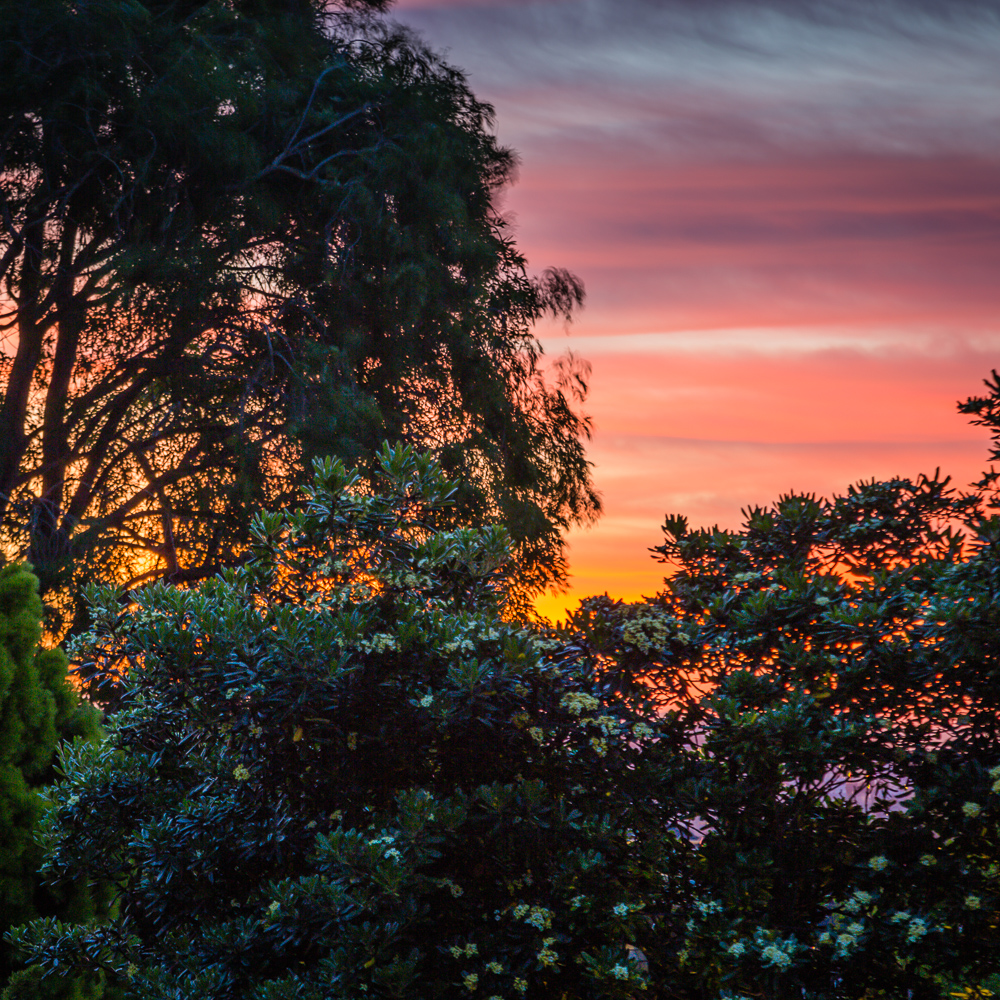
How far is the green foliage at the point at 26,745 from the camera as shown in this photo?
5621 millimetres

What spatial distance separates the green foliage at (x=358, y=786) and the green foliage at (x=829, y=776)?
0.72ft

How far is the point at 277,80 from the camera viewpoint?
13648mm

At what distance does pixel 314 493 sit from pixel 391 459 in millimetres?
367

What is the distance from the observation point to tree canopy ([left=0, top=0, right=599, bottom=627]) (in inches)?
485

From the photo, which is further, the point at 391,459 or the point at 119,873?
the point at 119,873

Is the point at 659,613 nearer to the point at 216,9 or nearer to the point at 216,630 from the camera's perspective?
the point at 216,630

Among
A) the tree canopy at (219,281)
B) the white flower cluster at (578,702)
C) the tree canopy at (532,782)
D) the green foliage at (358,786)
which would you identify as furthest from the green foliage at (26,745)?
the tree canopy at (219,281)

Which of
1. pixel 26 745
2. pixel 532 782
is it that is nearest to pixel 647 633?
pixel 532 782

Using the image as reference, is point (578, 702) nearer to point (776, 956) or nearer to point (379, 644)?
point (379, 644)

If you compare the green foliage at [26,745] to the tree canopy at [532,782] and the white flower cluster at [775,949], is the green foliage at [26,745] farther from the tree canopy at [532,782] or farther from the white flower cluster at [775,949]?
the white flower cluster at [775,949]

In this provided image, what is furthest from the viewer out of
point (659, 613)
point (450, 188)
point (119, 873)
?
point (450, 188)

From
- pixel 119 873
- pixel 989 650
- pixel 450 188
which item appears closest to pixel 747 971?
pixel 989 650

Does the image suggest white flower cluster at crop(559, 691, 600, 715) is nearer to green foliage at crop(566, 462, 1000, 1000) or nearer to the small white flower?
green foliage at crop(566, 462, 1000, 1000)

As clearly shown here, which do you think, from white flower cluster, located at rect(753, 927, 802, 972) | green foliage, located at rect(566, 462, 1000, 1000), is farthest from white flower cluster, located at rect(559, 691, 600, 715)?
white flower cluster, located at rect(753, 927, 802, 972)
